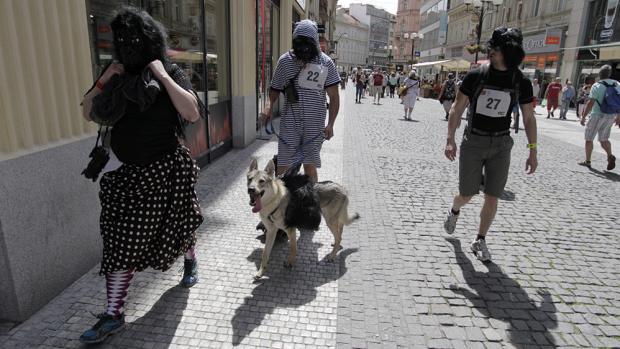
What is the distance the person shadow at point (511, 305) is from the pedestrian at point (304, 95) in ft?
5.95

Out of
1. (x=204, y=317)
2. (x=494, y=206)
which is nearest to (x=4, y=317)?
(x=204, y=317)

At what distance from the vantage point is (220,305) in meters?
3.06

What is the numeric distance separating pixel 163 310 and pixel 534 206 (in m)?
5.26

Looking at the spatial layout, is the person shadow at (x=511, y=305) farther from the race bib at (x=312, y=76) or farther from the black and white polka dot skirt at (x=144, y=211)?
the black and white polka dot skirt at (x=144, y=211)

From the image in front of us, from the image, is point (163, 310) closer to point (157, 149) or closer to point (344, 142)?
point (157, 149)

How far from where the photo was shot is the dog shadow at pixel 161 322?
2635 mm

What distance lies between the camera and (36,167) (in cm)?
271

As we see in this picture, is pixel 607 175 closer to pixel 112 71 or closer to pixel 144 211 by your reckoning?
pixel 144 211

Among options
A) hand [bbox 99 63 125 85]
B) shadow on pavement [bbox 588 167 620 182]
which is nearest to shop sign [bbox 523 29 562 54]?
shadow on pavement [bbox 588 167 620 182]

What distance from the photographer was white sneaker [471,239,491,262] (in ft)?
13.0

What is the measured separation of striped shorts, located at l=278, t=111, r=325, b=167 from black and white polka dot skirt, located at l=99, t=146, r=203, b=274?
1557 millimetres

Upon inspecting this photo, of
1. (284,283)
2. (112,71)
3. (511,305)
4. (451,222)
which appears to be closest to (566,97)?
(451,222)

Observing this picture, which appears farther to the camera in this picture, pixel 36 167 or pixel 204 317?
pixel 204 317

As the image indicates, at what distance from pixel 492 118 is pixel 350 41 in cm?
11527
